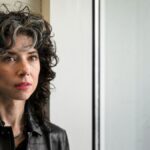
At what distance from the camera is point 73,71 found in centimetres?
151

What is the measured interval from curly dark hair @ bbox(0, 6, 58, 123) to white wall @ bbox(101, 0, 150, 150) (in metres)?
0.41

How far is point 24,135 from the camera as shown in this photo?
1.21m

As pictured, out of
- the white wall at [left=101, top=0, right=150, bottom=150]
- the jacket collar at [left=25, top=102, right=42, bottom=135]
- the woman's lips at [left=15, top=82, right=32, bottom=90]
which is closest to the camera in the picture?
the woman's lips at [left=15, top=82, right=32, bottom=90]

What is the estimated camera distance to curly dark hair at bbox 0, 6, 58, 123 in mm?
1112

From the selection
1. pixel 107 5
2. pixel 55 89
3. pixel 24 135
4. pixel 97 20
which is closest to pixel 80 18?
pixel 97 20

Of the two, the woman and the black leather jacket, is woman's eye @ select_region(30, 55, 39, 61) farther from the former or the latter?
the black leather jacket

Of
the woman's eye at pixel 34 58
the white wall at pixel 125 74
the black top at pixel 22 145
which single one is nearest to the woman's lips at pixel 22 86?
the woman's eye at pixel 34 58

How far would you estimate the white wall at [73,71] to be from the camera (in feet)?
4.82

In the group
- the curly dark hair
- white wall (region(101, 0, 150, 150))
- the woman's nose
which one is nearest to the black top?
the curly dark hair

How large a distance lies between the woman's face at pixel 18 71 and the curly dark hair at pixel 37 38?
0.03 meters

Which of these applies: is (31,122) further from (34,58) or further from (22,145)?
(34,58)

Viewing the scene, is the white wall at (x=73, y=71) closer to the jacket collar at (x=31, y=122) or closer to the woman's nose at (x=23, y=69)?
the jacket collar at (x=31, y=122)

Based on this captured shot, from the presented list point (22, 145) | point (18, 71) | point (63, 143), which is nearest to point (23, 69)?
point (18, 71)

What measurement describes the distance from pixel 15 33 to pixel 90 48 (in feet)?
1.69
